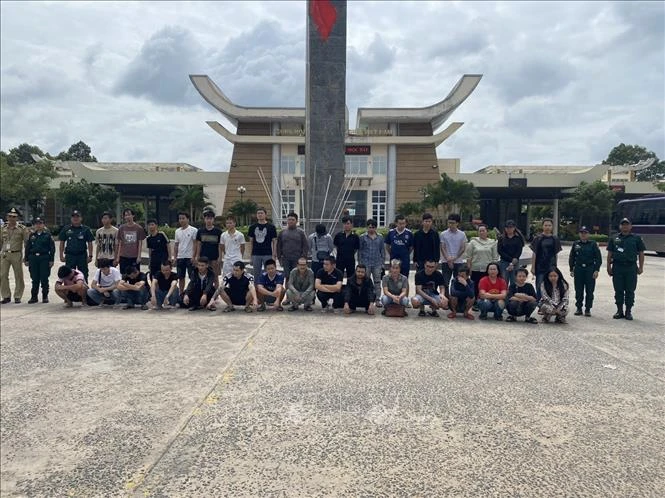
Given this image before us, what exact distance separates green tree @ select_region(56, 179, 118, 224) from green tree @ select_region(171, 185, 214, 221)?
5.24 meters

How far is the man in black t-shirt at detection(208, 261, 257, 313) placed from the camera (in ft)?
23.8

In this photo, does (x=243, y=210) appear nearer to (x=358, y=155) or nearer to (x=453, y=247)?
(x=358, y=155)

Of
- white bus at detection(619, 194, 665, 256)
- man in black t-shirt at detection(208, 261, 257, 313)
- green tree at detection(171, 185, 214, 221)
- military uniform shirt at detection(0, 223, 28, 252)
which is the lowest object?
man in black t-shirt at detection(208, 261, 257, 313)

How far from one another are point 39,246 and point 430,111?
33.2m

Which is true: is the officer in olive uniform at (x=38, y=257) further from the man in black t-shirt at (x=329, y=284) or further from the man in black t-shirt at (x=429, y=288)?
the man in black t-shirt at (x=429, y=288)

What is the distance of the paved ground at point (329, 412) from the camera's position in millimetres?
2777

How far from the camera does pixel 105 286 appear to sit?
7621 millimetres

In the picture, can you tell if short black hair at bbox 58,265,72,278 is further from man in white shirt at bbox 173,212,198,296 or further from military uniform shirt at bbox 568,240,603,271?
military uniform shirt at bbox 568,240,603,271

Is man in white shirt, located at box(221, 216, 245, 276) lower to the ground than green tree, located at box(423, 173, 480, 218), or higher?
lower

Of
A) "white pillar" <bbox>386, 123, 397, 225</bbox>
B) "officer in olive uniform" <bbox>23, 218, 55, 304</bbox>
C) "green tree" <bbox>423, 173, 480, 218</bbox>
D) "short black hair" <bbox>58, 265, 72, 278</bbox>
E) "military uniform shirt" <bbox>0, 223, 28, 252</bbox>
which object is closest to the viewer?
"short black hair" <bbox>58, 265, 72, 278</bbox>

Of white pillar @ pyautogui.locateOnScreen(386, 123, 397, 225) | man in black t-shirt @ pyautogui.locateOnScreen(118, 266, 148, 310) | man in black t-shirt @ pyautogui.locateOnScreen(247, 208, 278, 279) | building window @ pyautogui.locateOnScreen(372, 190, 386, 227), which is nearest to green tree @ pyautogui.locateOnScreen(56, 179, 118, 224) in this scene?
building window @ pyautogui.locateOnScreen(372, 190, 386, 227)

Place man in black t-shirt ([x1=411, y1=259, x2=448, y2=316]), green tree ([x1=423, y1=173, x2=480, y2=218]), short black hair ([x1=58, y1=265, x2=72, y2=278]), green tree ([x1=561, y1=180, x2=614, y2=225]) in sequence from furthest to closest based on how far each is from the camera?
1. green tree ([x1=561, y1=180, x2=614, y2=225])
2. green tree ([x1=423, y1=173, x2=480, y2=218])
3. short black hair ([x1=58, y1=265, x2=72, y2=278])
4. man in black t-shirt ([x1=411, y1=259, x2=448, y2=316])

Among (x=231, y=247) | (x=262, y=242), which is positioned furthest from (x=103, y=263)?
(x=262, y=242)

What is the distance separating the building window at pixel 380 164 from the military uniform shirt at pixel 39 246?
105ft
